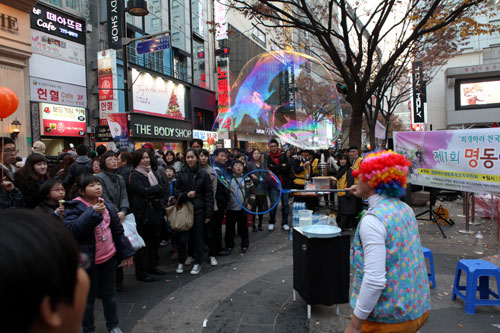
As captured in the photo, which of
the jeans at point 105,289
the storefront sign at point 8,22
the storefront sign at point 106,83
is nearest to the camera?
the jeans at point 105,289

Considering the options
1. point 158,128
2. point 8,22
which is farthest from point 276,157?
point 158,128

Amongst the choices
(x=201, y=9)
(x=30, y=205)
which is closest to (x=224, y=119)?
(x=30, y=205)

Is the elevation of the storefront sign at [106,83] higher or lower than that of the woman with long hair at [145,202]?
higher

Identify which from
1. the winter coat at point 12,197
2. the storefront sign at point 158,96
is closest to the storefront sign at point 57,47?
the storefront sign at point 158,96

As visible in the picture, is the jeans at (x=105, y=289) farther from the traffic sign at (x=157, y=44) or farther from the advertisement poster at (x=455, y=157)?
the traffic sign at (x=157, y=44)

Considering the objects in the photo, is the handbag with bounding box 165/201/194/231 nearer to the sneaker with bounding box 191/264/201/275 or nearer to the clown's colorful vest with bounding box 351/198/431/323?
the sneaker with bounding box 191/264/201/275

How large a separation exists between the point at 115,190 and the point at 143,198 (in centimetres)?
48

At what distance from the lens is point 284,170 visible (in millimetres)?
7703

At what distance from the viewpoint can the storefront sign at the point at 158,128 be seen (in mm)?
18883

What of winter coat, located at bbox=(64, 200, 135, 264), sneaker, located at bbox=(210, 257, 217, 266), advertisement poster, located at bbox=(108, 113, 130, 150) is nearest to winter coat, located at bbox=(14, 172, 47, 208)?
winter coat, located at bbox=(64, 200, 135, 264)

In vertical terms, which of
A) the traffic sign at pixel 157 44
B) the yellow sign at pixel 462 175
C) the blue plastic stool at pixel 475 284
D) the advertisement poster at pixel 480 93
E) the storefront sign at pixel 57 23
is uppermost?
the storefront sign at pixel 57 23

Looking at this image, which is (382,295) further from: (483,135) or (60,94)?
(60,94)

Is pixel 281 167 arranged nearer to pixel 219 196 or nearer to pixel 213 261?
pixel 219 196

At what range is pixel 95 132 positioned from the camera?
16500 millimetres
